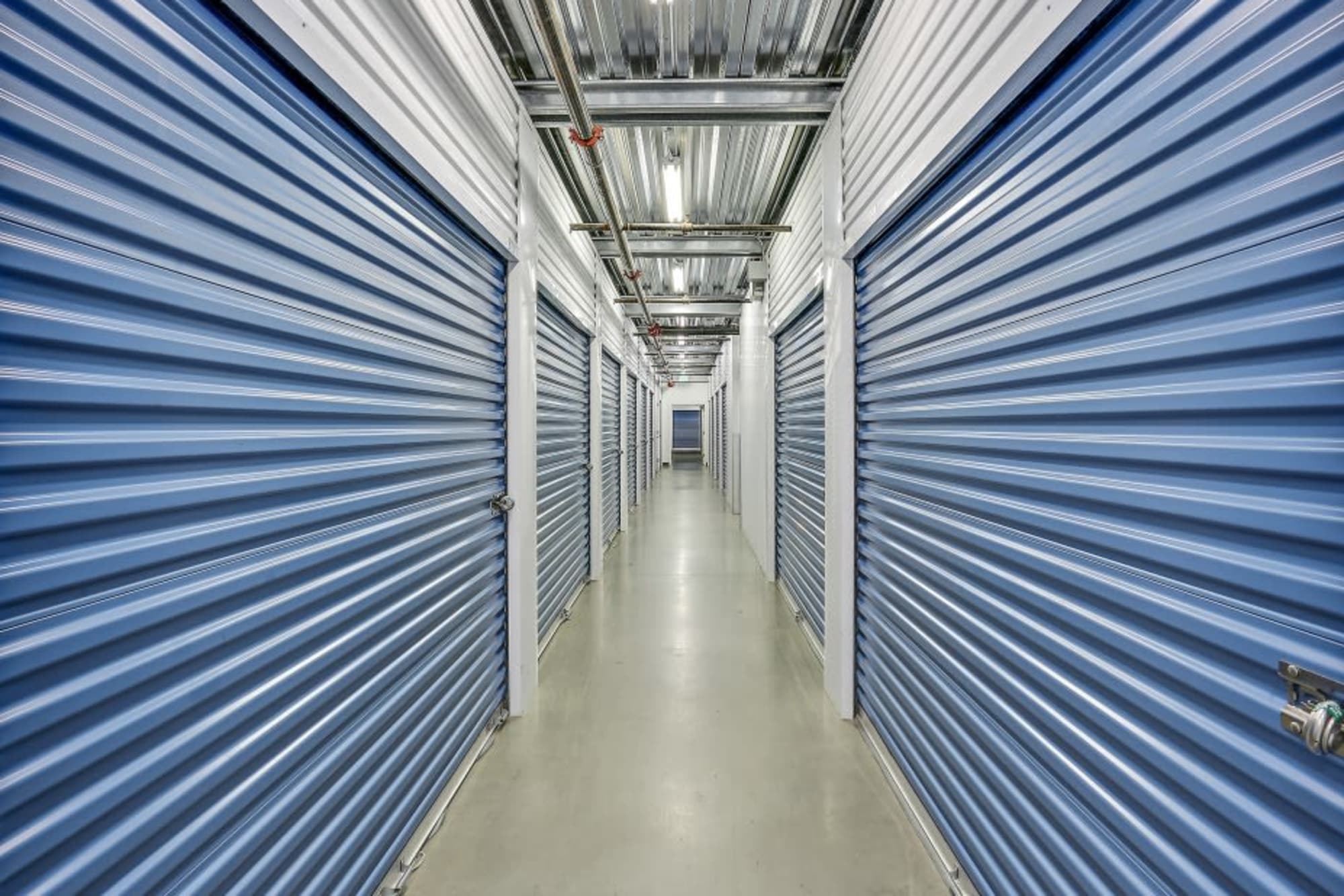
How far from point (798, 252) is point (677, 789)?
3.38m

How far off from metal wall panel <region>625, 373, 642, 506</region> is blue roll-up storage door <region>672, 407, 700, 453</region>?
39.0 feet

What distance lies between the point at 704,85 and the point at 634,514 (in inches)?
263

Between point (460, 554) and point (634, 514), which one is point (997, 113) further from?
point (634, 514)

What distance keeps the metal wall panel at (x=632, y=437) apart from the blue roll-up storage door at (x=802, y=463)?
117 inches

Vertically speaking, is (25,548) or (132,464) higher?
(132,464)

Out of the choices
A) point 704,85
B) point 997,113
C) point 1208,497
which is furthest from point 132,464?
point 704,85

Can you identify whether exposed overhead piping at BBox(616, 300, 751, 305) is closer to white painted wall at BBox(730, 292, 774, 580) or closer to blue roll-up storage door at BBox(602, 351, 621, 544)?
white painted wall at BBox(730, 292, 774, 580)

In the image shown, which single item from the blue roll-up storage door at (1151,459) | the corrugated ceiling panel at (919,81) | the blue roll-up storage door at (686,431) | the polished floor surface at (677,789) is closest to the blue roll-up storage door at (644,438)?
the polished floor surface at (677,789)

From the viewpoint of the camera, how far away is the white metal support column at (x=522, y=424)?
2572 millimetres

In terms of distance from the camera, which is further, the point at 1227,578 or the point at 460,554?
the point at 460,554

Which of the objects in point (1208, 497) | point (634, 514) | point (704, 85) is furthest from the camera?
point (634, 514)

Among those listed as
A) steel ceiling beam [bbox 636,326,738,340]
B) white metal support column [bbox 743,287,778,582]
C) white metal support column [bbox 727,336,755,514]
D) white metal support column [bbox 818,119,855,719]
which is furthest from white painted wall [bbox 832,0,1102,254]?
steel ceiling beam [bbox 636,326,738,340]

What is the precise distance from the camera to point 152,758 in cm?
92

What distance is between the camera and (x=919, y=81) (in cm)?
177
